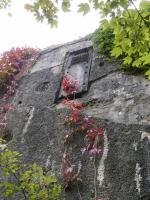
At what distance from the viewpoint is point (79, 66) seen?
7996mm

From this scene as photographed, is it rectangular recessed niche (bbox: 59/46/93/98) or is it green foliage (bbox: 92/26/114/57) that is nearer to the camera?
rectangular recessed niche (bbox: 59/46/93/98)

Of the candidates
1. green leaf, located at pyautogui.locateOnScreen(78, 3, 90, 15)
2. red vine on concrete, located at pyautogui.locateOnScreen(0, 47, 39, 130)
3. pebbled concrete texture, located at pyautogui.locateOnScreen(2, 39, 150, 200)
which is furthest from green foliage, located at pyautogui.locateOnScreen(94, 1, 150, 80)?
red vine on concrete, located at pyautogui.locateOnScreen(0, 47, 39, 130)

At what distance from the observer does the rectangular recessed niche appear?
285 inches

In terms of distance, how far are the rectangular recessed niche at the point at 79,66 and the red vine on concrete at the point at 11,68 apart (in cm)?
129

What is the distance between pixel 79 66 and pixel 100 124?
2.52 meters

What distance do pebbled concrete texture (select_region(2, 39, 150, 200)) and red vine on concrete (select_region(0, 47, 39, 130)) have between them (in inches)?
8.9

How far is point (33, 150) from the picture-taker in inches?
239

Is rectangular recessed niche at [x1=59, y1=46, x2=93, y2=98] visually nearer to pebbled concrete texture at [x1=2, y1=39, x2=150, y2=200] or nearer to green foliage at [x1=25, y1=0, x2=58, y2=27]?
pebbled concrete texture at [x1=2, y1=39, x2=150, y2=200]

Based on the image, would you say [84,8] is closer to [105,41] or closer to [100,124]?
[100,124]

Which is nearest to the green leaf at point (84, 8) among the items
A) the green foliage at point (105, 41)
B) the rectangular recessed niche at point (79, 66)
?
the rectangular recessed niche at point (79, 66)

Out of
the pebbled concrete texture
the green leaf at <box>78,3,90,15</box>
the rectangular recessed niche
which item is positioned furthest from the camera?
the rectangular recessed niche

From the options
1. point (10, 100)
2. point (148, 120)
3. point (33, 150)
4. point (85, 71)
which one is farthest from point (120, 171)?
point (10, 100)

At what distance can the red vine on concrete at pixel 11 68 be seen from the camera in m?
7.84

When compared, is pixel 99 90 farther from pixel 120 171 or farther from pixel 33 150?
pixel 120 171
